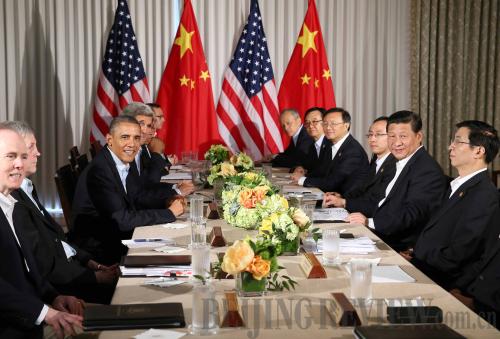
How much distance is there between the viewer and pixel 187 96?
8.40 metres

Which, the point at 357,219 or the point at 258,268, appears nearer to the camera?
the point at 258,268

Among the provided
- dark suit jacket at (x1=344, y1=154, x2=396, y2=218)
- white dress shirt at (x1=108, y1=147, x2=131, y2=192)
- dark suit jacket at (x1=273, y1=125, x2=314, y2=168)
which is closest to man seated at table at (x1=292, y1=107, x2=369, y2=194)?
dark suit jacket at (x1=344, y1=154, x2=396, y2=218)

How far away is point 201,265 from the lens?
104 inches

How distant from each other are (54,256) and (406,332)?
178 centimetres

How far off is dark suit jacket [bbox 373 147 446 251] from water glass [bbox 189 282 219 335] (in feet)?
7.25

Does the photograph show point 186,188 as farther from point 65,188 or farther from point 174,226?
point 174,226

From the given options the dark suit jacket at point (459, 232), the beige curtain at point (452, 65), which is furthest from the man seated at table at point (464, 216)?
the beige curtain at point (452, 65)

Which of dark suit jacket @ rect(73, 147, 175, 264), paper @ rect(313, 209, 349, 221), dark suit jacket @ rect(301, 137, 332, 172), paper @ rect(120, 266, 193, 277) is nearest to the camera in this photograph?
paper @ rect(120, 266, 193, 277)

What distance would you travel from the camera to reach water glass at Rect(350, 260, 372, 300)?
2.34 m

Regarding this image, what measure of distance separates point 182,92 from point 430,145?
2984mm

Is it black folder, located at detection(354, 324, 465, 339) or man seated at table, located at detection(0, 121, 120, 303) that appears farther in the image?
man seated at table, located at detection(0, 121, 120, 303)

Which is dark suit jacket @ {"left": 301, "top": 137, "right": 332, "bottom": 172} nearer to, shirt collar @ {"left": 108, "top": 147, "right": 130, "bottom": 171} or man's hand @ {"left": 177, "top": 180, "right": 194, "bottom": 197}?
man's hand @ {"left": 177, "top": 180, "right": 194, "bottom": 197}

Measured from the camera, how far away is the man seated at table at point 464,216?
338 centimetres

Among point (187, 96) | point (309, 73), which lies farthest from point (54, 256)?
point (309, 73)
